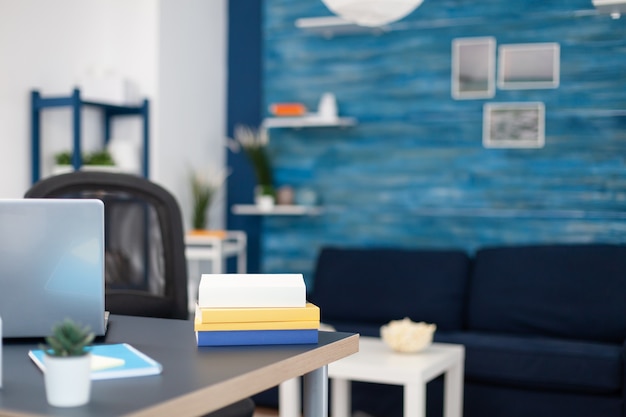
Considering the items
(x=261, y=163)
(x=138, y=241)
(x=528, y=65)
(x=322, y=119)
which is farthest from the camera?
(x=261, y=163)

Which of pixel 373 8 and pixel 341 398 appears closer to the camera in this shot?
pixel 373 8

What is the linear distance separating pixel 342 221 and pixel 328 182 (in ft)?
0.82

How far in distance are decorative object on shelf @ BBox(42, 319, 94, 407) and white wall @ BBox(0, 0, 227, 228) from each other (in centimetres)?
326

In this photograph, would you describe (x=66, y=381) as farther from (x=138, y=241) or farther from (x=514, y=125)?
(x=514, y=125)

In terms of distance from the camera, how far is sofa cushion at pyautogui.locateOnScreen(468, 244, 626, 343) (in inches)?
154

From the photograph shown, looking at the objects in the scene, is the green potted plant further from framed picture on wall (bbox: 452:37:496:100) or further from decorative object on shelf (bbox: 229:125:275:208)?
framed picture on wall (bbox: 452:37:496:100)

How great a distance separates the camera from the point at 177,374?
1316mm

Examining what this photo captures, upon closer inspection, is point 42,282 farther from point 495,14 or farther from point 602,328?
point 495,14

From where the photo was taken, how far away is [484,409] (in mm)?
3701

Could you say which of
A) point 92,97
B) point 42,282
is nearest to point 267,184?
point 92,97

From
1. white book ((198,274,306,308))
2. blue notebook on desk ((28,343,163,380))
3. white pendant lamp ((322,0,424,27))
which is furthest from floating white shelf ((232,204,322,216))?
blue notebook on desk ((28,343,163,380))

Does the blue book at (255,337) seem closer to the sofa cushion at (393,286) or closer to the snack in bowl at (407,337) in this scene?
the snack in bowl at (407,337)

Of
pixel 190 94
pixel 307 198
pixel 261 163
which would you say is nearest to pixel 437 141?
pixel 307 198

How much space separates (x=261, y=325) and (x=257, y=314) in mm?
21
